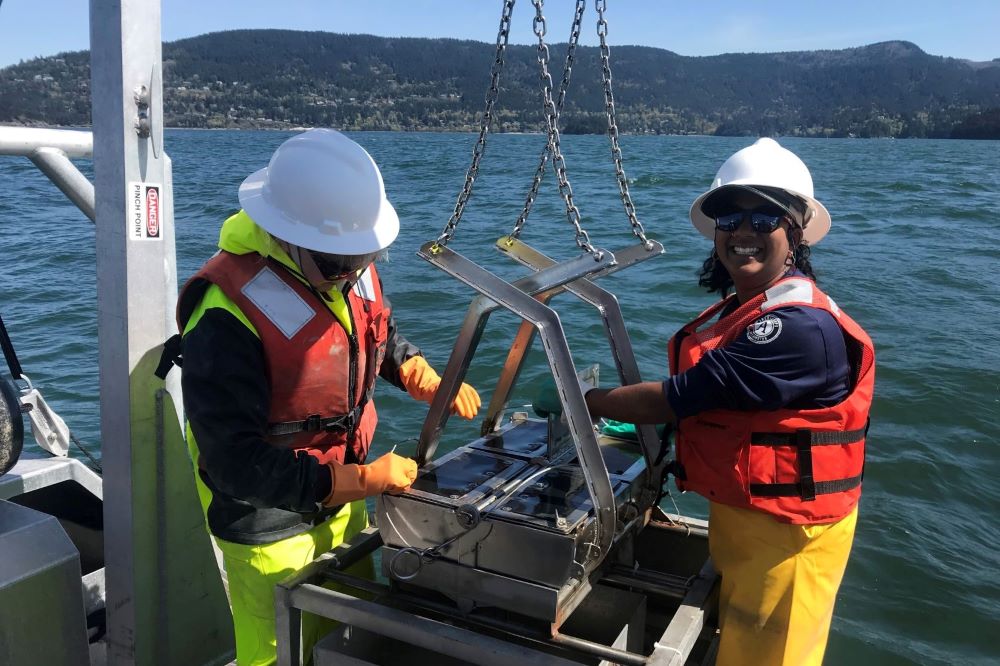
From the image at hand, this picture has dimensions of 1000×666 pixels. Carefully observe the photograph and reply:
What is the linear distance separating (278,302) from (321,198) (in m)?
0.32

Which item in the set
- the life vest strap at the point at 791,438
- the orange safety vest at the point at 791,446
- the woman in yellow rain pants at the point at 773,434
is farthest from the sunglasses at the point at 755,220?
the life vest strap at the point at 791,438

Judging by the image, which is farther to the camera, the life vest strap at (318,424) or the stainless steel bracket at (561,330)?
the life vest strap at (318,424)

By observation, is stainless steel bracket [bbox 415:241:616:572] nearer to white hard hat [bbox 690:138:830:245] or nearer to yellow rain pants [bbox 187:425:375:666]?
white hard hat [bbox 690:138:830:245]

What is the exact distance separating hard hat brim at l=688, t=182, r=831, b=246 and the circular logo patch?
0.41m

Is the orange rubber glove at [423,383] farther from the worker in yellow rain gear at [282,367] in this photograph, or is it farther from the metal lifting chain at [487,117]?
the metal lifting chain at [487,117]

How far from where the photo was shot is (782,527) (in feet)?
7.58

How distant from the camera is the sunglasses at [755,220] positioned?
2.46 m

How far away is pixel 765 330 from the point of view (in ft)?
7.38

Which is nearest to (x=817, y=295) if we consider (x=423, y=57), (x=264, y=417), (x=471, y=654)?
(x=471, y=654)

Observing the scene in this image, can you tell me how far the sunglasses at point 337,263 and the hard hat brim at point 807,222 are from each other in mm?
1063

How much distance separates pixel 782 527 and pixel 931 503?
5027 mm

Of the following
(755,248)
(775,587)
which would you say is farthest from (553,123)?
(775,587)

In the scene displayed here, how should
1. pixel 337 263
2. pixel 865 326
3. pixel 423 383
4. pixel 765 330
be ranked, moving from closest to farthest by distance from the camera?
pixel 765 330 < pixel 337 263 < pixel 423 383 < pixel 865 326

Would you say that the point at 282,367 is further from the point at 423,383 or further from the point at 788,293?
the point at 788,293
